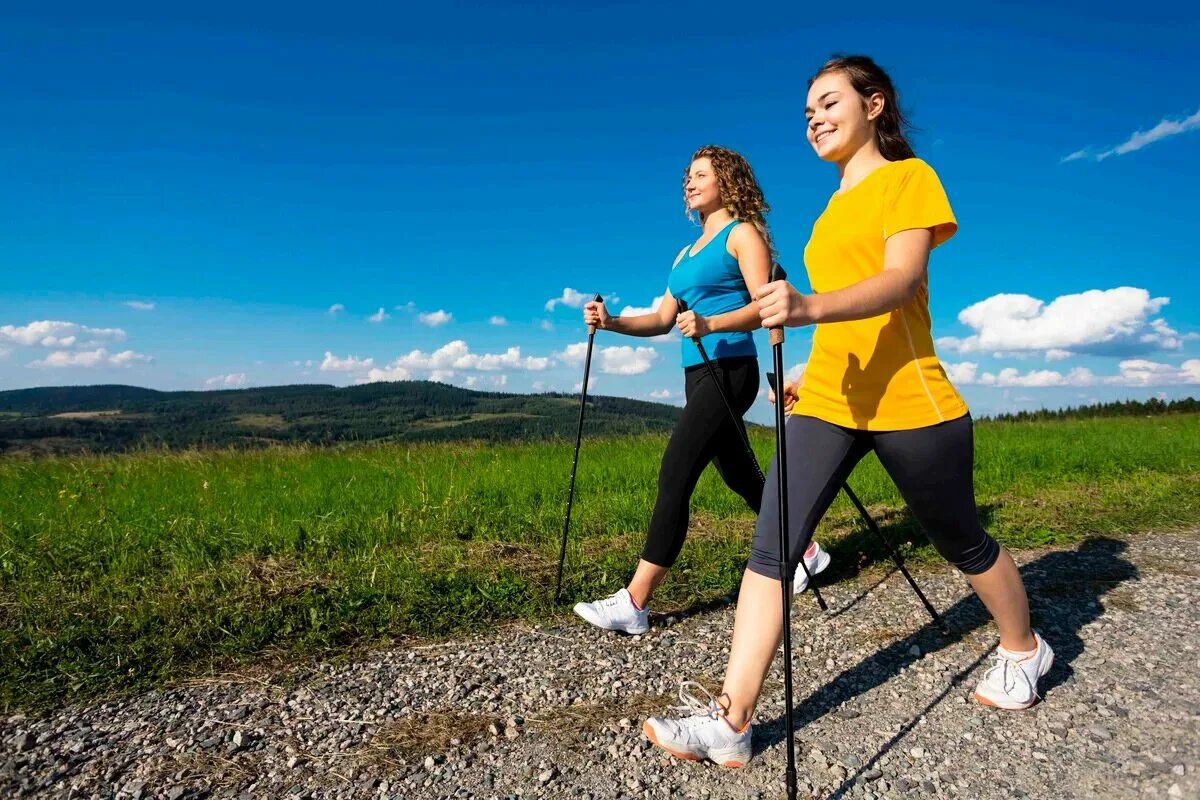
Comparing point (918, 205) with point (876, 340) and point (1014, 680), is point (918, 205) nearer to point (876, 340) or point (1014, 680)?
point (876, 340)

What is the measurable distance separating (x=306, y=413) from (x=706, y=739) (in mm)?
109910

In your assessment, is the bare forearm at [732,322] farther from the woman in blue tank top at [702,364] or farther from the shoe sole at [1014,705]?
the shoe sole at [1014,705]

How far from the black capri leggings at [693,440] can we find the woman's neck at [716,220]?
0.80 meters

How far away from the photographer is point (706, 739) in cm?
283

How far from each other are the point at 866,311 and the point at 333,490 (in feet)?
22.2

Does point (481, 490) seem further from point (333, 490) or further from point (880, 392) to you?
point (880, 392)

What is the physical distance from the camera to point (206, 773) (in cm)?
282

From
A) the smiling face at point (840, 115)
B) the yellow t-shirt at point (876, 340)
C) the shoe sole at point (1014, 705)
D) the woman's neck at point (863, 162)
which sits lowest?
the shoe sole at point (1014, 705)

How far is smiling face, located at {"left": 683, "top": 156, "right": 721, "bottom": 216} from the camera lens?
4344 millimetres

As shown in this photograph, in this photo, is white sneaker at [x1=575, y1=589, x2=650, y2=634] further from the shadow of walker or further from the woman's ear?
the woman's ear

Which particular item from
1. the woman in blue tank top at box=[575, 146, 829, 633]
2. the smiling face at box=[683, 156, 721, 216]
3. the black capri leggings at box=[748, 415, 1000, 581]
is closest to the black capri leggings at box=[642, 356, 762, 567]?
the woman in blue tank top at box=[575, 146, 829, 633]

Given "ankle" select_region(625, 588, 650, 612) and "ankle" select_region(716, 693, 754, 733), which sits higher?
"ankle" select_region(625, 588, 650, 612)

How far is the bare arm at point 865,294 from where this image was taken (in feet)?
7.98

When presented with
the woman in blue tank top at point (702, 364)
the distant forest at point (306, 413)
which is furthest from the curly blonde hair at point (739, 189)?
the distant forest at point (306, 413)
